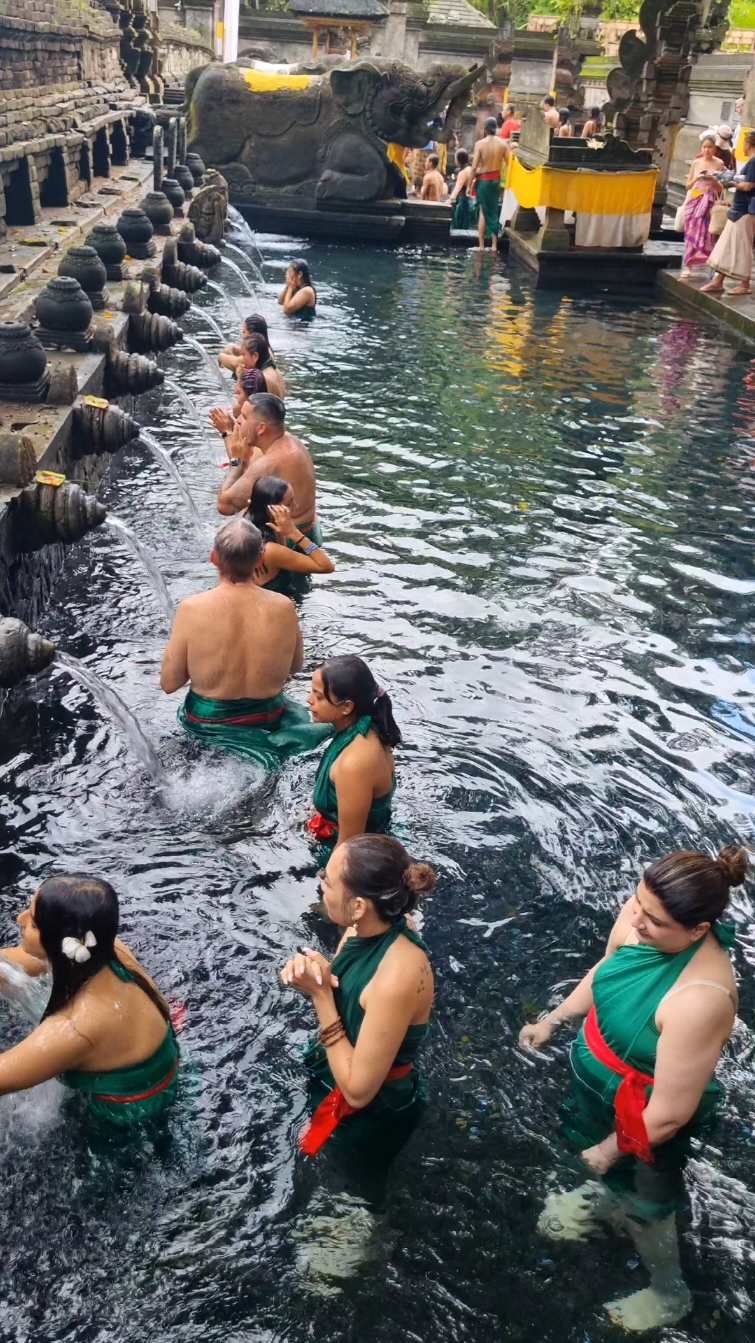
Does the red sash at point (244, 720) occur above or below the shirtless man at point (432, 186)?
below

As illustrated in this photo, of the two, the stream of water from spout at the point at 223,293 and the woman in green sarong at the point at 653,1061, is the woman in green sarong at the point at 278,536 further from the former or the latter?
the stream of water from spout at the point at 223,293

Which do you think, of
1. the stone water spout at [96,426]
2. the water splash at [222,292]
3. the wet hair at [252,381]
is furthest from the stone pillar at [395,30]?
the stone water spout at [96,426]

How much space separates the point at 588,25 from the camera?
1654 inches

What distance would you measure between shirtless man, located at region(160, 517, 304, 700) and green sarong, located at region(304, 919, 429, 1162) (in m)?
2.16

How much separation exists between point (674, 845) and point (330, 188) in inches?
784

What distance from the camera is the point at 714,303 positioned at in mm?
17469

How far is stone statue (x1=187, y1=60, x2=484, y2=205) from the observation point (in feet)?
73.9

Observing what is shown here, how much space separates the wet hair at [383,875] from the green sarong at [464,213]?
885 inches

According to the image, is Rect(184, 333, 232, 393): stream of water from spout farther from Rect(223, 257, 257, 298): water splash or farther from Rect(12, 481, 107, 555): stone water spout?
Rect(12, 481, 107, 555): stone water spout

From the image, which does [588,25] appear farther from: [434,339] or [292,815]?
[292,815]

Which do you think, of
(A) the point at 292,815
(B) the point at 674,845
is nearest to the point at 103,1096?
(A) the point at 292,815

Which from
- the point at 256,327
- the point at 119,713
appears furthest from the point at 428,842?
the point at 256,327

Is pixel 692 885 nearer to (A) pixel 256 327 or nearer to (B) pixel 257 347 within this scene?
(B) pixel 257 347

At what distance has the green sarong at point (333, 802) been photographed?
4676 mm
